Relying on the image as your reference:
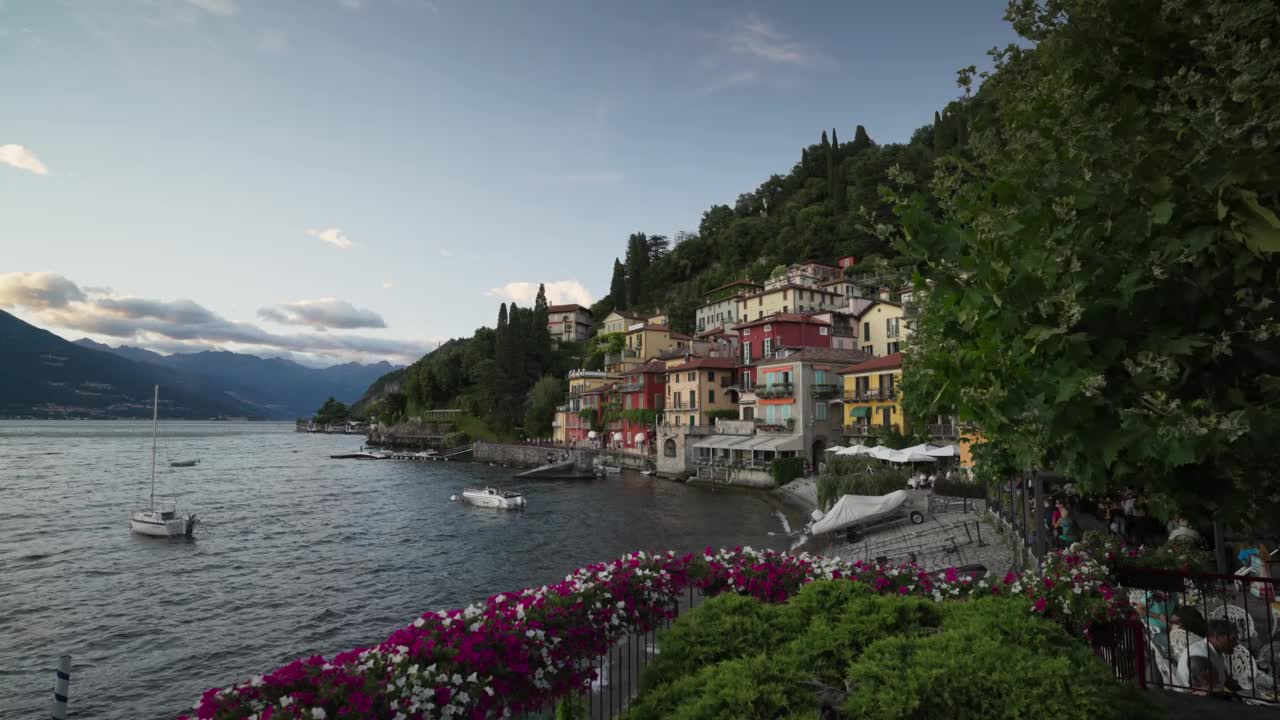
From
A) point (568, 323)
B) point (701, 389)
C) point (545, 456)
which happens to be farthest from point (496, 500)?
point (568, 323)

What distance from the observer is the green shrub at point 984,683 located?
4.50 m

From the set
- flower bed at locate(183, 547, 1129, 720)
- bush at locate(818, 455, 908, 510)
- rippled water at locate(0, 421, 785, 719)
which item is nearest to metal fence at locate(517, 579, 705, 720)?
flower bed at locate(183, 547, 1129, 720)

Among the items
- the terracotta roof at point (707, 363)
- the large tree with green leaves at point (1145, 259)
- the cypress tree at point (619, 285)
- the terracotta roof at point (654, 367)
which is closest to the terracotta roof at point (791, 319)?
the terracotta roof at point (707, 363)

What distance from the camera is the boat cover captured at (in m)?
24.9

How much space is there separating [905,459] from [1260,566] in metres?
21.7

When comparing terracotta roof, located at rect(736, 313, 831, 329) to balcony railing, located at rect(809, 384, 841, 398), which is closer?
balcony railing, located at rect(809, 384, 841, 398)

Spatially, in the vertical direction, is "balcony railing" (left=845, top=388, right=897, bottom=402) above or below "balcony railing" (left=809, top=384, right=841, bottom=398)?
below

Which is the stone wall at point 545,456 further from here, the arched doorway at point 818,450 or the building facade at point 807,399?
the arched doorway at point 818,450

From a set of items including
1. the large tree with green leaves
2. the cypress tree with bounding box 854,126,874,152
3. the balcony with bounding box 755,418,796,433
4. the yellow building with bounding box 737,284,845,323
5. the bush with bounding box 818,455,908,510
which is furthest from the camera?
the cypress tree with bounding box 854,126,874,152

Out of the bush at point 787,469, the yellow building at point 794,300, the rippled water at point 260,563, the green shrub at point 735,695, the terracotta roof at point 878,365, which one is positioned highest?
the yellow building at point 794,300

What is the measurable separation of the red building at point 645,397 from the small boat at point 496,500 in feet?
71.3

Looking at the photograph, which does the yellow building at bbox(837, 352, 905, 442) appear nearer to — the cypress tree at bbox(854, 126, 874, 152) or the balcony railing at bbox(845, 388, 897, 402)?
the balcony railing at bbox(845, 388, 897, 402)

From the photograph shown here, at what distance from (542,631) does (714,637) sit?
1.61 meters

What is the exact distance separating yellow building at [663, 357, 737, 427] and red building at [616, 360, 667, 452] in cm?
436
